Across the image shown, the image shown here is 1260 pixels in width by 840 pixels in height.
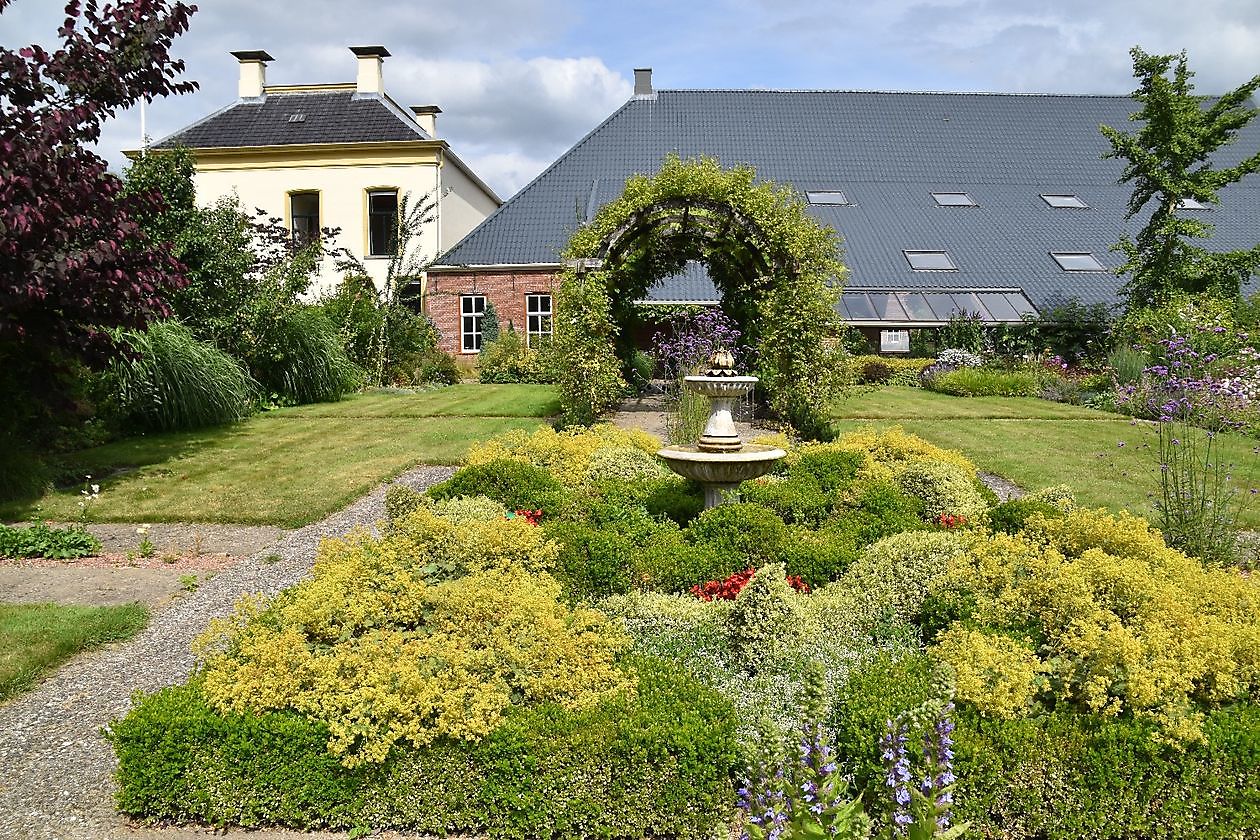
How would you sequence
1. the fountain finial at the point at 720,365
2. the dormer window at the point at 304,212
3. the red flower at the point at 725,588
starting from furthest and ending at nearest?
1. the dormer window at the point at 304,212
2. the fountain finial at the point at 720,365
3. the red flower at the point at 725,588

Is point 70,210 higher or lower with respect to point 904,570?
higher

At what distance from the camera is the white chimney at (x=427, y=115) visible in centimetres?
2728

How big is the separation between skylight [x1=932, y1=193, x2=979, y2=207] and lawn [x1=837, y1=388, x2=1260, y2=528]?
9.86 m

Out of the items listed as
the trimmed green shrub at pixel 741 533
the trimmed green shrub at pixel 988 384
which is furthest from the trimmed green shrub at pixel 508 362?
the trimmed green shrub at pixel 741 533

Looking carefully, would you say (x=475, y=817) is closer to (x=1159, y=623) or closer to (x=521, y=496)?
(x=1159, y=623)

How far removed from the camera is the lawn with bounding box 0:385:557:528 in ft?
26.0

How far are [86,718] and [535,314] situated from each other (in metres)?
19.2

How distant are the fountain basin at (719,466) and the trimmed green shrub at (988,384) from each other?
1245 cm

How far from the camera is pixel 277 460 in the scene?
10203 millimetres

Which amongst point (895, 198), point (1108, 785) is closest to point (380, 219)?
point (895, 198)

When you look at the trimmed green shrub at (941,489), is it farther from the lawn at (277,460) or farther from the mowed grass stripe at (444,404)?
the mowed grass stripe at (444,404)

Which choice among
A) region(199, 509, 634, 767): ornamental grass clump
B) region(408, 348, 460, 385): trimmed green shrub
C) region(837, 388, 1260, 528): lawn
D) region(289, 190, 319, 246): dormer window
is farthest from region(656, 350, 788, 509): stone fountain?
region(289, 190, 319, 246): dormer window

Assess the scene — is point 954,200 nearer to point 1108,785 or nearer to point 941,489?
point 941,489

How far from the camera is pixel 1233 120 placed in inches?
655
